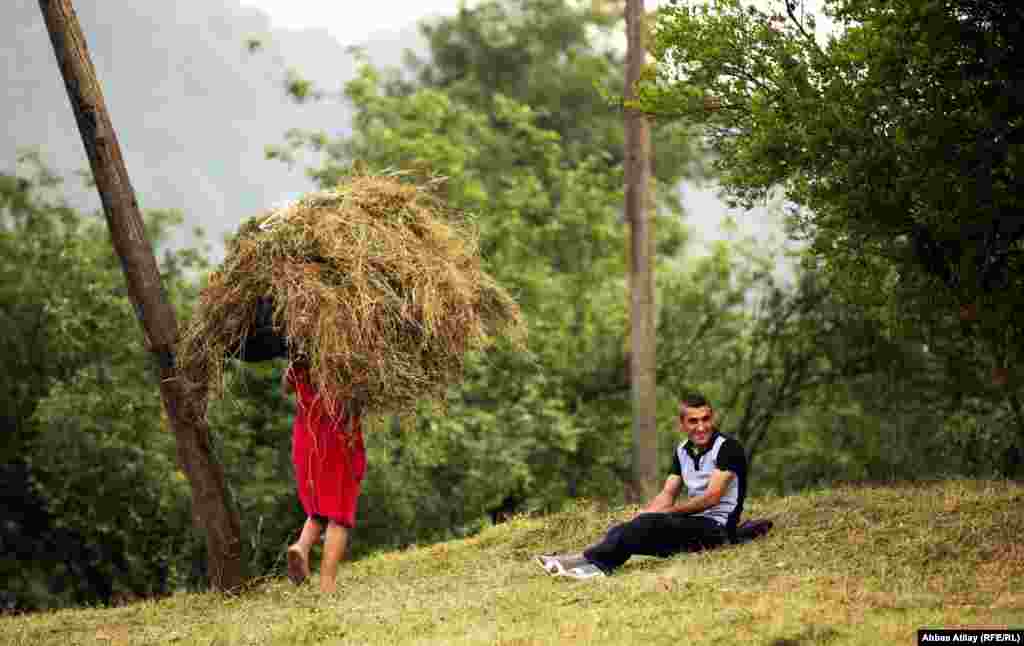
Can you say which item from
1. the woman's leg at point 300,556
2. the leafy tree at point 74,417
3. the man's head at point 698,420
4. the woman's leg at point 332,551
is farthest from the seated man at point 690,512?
the leafy tree at point 74,417

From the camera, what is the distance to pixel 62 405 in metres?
18.1

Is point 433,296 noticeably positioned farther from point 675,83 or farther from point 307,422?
point 675,83

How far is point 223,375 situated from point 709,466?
140 inches

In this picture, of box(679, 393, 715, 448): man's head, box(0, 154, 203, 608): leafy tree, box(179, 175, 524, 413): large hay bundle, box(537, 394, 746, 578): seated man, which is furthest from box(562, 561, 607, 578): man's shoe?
box(0, 154, 203, 608): leafy tree

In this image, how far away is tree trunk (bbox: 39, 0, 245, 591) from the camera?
9.01 metres

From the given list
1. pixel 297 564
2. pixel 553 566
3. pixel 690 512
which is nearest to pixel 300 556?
pixel 297 564

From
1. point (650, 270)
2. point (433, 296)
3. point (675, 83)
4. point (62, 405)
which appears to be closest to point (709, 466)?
point (433, 296)

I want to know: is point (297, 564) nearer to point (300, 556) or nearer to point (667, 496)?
point (300, 556)

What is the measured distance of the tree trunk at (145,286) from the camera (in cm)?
901

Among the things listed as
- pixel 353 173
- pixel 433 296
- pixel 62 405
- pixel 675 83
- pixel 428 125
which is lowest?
pixel 62 405

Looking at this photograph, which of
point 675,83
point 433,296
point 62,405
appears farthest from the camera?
point 62,405

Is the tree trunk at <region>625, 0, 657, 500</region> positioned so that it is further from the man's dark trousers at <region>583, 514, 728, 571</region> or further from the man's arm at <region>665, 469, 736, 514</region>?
the man's arm at <region>665, 469, 736, 514</region>

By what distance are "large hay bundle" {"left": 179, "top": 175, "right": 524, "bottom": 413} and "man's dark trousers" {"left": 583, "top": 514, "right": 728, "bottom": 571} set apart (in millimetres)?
1652

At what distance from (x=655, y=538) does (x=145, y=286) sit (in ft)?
14.6
